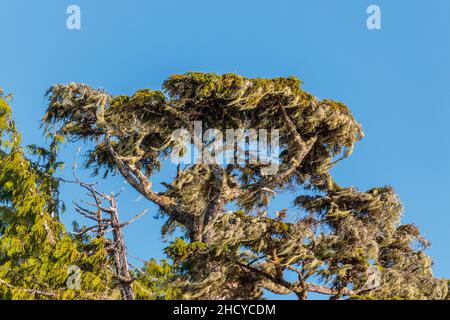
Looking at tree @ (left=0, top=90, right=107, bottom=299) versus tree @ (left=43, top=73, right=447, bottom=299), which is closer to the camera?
tree @ (left=0, top=90, right=107, bottom=299)

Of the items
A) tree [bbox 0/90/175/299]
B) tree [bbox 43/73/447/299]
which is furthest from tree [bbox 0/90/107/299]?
tree [bbox 43/73/447/299]

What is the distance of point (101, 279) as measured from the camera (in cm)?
1477

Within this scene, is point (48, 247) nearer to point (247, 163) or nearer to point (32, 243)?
point (32, 243)

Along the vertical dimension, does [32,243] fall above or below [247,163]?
below

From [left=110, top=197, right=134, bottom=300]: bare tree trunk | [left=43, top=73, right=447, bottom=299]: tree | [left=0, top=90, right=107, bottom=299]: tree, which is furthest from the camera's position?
[left=43, top=73, right=447, bottom=299]: tree

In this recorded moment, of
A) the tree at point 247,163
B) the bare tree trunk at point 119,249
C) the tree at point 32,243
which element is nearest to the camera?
the tree at point 32,243

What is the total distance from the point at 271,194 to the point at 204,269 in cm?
768

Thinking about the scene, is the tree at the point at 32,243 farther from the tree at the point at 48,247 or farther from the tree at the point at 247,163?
the tree at the point at 247,163

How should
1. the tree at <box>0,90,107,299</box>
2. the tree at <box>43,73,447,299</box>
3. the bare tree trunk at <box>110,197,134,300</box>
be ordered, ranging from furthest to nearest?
the tree at <box>43,73,447,299</box>, the bare tree trunk at <box>110,197,134,300</box>, the tree at <box>0,90,107,299</box>

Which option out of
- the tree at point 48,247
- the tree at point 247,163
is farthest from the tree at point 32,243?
the tree at point 247,163

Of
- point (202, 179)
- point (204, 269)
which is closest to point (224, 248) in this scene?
point (204, 269)

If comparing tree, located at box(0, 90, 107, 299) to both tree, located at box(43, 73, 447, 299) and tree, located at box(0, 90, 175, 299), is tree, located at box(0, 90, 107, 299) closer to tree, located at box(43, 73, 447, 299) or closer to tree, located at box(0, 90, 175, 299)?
tree, located at box(0, 90, 175, 299)

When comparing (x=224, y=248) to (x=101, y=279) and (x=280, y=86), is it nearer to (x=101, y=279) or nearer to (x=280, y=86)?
(x=101, y=279)

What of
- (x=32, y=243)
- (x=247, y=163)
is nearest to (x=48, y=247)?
(x=32, y=243)
